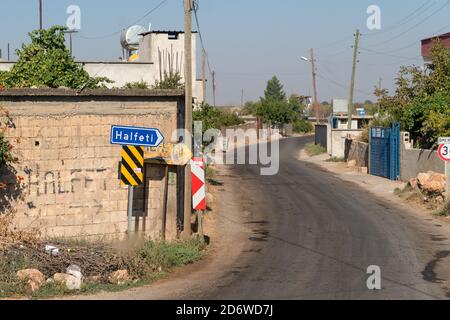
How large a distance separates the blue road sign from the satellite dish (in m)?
36.5

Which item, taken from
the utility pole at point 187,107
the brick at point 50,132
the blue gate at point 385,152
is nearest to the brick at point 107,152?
the brick at point 50,132

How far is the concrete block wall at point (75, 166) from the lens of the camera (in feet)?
50.0

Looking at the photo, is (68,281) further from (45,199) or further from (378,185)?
(378,185)

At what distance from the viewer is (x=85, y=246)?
1453 cm

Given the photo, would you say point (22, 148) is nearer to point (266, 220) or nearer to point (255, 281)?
point (255, 281)

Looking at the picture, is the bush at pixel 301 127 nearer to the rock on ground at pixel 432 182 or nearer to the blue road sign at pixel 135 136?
the rock on ground at pixel 432 182

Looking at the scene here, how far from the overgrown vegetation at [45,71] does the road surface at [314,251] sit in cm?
608

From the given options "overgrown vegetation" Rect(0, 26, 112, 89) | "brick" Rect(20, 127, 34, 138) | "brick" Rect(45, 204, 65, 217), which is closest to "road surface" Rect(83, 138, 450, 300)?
"brick" Rect(45, 204, 65, 217)

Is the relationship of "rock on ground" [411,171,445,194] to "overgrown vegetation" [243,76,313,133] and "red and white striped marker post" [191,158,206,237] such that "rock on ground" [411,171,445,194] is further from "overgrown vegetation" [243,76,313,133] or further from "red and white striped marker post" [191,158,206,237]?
"overgrown vegetation" [243,76,313,133]

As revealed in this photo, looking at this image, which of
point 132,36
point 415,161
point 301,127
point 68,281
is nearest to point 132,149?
point 68,281

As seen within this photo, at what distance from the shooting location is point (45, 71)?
867 inches
